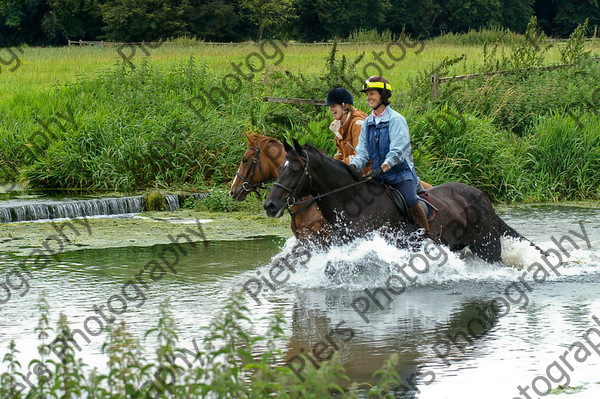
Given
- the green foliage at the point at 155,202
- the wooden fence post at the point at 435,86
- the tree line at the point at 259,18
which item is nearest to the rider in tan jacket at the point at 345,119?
the green foliage at the point at 155,202

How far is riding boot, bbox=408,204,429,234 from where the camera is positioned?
374 inches

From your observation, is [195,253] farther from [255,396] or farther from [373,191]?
[255,396]

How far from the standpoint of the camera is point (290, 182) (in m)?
8.95

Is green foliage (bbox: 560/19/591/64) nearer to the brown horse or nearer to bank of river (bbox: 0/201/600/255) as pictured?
bank of river (bbox: 0/201/600/255)

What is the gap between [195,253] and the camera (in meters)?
12.0

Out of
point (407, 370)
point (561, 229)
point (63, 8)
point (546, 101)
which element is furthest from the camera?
point (63, 8)

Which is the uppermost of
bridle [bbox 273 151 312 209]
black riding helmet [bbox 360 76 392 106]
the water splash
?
black riding helmet [bbox 360 76 392 106]

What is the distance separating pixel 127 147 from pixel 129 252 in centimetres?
579

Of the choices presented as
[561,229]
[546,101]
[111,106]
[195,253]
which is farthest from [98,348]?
[546,101]

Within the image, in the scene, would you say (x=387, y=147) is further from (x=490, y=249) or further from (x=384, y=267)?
(x=490, y=249)

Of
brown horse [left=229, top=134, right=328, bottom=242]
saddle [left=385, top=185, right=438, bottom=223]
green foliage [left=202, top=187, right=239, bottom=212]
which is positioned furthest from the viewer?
green foliage [left=202, top=187, right=239, bottom=212]

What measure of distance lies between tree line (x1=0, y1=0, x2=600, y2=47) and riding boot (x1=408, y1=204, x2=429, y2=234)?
40981 millimetres

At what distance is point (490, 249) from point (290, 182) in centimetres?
277

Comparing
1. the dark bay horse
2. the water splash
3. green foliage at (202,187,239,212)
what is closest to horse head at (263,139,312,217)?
the dark bay horse
